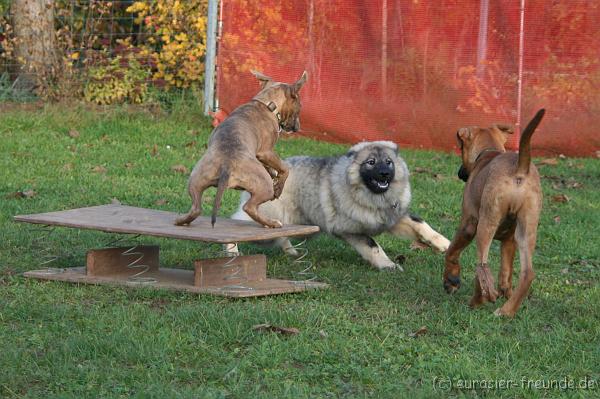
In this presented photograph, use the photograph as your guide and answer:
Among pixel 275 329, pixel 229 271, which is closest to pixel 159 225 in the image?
pixel 229 271

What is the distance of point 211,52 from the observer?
47.2 feet

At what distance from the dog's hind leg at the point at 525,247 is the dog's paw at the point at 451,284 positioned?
2.72 ft

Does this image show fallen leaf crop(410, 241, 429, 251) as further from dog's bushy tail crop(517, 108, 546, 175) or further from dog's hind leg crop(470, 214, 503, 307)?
dog's bushy tail crop(517, 108, 546, 175)

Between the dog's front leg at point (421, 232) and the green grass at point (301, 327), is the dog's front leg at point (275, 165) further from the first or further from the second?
the dog's front leg at point (421, 232)

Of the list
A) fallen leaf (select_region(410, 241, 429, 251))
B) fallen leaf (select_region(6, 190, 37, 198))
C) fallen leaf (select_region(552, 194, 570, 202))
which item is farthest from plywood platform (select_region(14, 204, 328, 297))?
fallen leaf (select_region(552, 194, 570, 202))

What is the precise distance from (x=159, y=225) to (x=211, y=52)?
7.66 metres

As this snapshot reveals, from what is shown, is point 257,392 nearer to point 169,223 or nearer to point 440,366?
point 440,366

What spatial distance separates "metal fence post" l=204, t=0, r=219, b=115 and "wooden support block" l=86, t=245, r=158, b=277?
6918 millimetres

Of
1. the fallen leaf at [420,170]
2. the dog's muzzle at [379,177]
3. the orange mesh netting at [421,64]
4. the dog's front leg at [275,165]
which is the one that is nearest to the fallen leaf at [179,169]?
the orange mesh netting at [421,64]

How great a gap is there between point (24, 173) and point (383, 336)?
6845 mm

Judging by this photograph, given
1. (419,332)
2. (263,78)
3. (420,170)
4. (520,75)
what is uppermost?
(520,75)

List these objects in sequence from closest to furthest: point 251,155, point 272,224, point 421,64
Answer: point 251,155 < point 272,224 < point 421,64

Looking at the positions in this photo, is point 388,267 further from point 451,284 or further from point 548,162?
point 548,162

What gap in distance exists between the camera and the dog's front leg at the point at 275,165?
7500 millimetres
